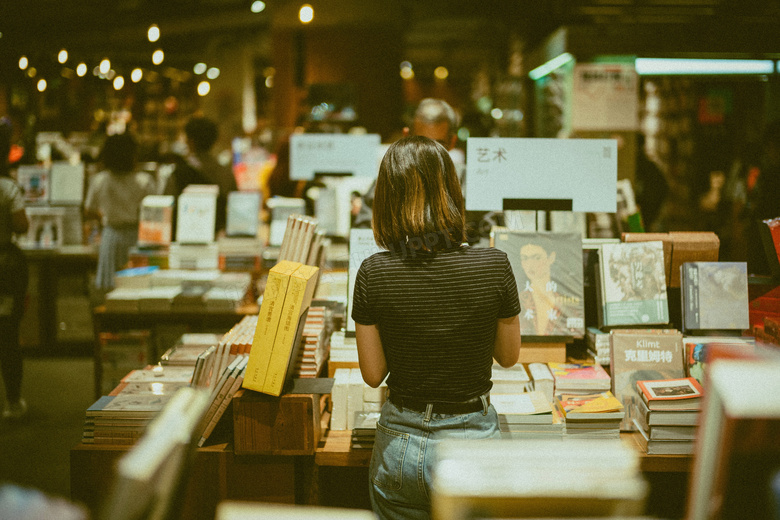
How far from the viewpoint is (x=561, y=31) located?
5.69 m

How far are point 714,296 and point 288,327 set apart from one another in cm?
169

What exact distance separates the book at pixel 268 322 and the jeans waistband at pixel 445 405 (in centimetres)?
47

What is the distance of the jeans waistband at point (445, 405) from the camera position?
1.61m

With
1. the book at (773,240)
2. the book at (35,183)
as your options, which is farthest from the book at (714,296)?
the book at (35,183)

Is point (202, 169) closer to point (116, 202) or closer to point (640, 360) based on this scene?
point (116, 202)

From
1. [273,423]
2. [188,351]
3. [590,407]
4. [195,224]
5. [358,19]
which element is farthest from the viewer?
[358,19]

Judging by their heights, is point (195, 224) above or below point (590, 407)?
above

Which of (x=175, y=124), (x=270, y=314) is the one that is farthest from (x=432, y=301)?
(x=175, y=124)

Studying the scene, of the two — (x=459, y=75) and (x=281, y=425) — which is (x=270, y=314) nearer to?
(x=281, y=425)

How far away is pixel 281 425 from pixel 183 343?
1.07 metres

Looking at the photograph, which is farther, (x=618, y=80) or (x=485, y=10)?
(x=485, y=10)

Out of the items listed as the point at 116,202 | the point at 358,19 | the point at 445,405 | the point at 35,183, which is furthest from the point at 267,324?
the point at 358,19

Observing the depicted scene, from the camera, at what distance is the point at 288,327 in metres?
1.89

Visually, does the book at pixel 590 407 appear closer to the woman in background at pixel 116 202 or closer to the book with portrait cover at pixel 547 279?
the book with portrait cover at pixel 547 279
